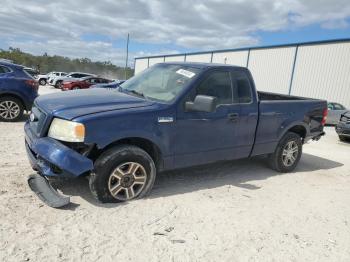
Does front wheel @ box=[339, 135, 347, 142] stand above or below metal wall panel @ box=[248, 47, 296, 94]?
below

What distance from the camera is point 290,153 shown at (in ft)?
22.6

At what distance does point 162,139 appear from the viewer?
4.80 metres

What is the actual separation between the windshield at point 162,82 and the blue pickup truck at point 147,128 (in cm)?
2

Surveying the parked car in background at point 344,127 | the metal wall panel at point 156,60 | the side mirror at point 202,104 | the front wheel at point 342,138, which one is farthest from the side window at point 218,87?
the metal wall panel at point 156,60

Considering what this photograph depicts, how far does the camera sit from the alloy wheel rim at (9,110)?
32.4 ft

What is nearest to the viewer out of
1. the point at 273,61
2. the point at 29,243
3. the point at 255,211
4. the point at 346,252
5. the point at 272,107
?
the point at 29,243

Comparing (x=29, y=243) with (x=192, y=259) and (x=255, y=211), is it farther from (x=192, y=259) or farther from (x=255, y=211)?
(x=255, y=211)

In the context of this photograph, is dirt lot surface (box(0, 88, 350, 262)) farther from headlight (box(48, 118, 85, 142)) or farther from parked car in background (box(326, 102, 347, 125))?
parked car in background (box(326, 102, 347, 125))

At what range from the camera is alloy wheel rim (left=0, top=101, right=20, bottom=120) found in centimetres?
989

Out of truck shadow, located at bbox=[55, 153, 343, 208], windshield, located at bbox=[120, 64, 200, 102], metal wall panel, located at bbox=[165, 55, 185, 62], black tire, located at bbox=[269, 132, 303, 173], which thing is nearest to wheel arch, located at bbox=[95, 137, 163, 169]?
truck shadow, located at bbox=[55, 153, 343, 208]

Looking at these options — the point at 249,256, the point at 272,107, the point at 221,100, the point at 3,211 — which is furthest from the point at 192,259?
the point at 272,107

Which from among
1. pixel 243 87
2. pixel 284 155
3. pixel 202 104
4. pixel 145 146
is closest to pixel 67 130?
pixel 145 146

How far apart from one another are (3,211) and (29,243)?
816 mm

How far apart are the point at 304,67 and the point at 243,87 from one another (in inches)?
801
